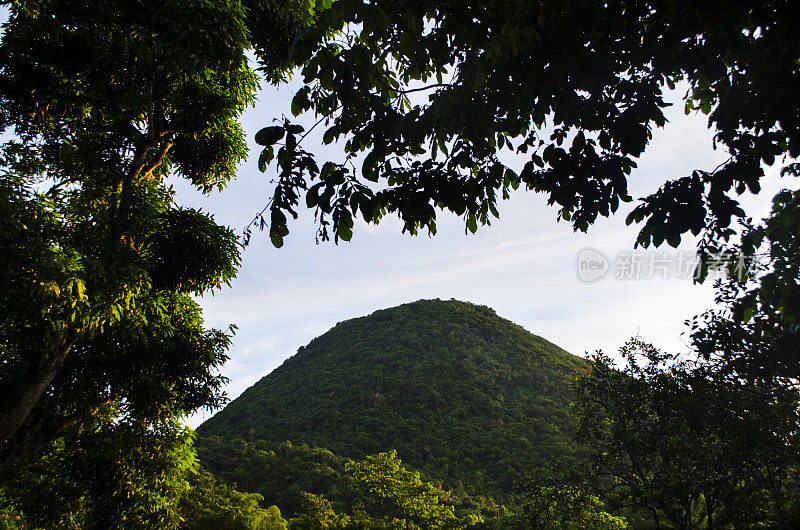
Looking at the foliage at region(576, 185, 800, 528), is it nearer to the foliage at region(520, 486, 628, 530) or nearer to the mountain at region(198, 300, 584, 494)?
the foliage at region(520, 486, 628, 530)

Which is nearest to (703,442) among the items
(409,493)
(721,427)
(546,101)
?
(721,427)

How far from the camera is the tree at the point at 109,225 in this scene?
5.52 meters

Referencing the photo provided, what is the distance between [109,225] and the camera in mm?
7109

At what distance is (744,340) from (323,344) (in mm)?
53837

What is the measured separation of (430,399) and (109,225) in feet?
121

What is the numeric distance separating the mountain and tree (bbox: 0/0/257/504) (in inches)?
955

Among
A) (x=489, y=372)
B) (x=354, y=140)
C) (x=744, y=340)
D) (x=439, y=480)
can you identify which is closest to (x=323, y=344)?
(x=489, y=372)

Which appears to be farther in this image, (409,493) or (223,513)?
(409,493)

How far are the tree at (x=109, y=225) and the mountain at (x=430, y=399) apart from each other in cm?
2427

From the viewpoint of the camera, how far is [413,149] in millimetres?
2799

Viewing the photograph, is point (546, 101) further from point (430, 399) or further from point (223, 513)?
point (430, 399)

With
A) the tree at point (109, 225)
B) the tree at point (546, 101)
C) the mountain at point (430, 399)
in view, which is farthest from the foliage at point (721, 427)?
the mountain at point (430, 399)

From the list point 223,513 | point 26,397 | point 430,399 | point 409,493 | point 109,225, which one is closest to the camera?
point 26,397

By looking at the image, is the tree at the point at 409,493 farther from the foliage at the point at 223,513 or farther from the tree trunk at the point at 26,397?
the tree trunk at the point at 26,397
